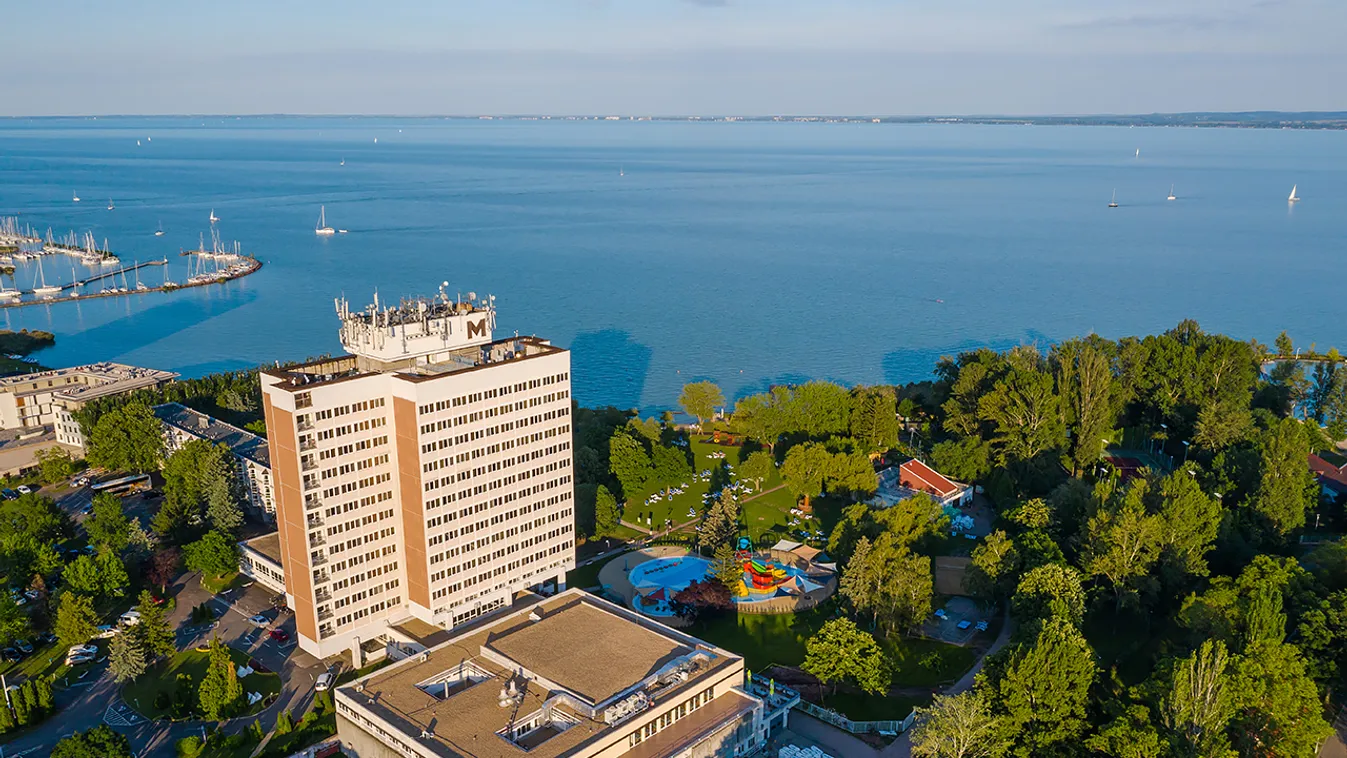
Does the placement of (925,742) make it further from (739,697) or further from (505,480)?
(505,480)

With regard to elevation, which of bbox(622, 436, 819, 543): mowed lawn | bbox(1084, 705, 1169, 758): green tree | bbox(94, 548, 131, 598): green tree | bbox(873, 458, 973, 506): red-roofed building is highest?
bbox(1084, 705, 1169, 758): green tree

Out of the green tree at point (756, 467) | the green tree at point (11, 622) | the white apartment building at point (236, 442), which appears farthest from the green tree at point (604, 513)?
the green tree at point (11, 622)

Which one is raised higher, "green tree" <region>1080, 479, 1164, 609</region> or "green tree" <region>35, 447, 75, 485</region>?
"green tree" <region>1080, 479, 1164, 609</region>

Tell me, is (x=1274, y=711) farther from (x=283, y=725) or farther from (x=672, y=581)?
(x=283, y=725)

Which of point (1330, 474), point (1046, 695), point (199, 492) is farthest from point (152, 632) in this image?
point (1330, 474)

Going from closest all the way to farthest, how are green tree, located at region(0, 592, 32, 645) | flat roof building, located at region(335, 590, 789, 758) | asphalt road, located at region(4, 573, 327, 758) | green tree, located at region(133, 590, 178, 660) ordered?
flat roof building, located at region(335, 590, 789, 758)
asphalt road, located at region(4, 573, 327, 758)
green tree, located at region(133, 590, 178, 660)
green tree, located at region(0, 592, 32, 645)

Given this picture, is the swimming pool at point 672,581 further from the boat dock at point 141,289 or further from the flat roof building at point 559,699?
the boat dock at point 141,289

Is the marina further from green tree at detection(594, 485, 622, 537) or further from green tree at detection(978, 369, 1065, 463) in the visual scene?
green tree at detection(978, 369, 1065, 463)

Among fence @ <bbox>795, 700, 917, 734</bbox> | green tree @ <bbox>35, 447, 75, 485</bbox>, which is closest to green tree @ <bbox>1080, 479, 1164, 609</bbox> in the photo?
fence @ <bbox>795, 700, 917, 734</bbox>
